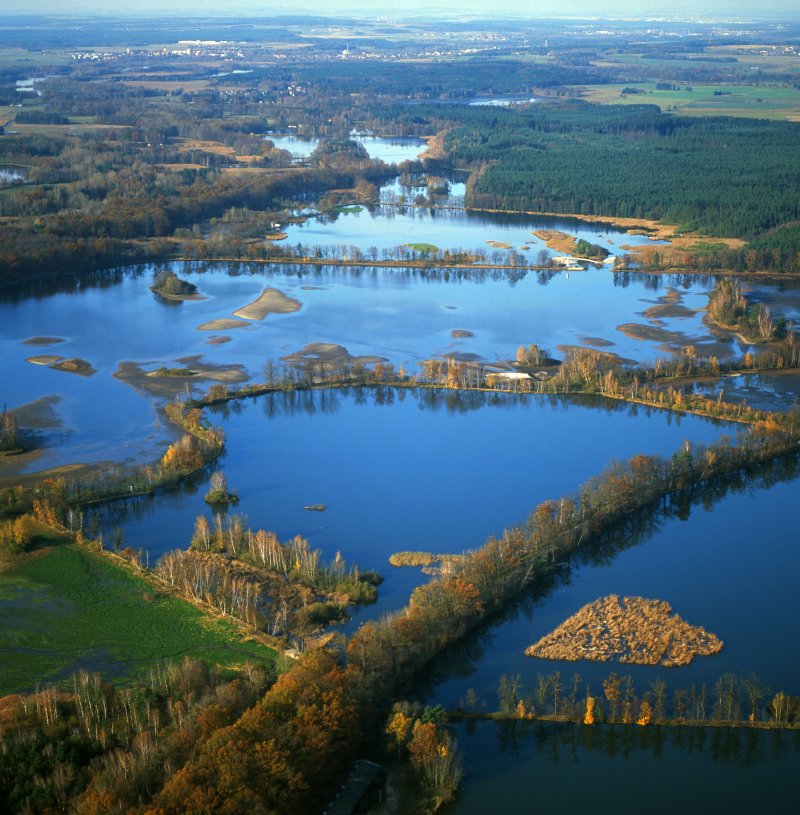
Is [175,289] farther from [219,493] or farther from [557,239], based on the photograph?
[219,493]

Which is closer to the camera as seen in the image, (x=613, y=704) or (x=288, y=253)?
(x=613, y=704)

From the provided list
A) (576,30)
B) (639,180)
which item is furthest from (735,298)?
(576,30)

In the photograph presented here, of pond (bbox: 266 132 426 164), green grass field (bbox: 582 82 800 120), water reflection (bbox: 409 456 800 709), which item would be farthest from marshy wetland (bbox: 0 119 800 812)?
green grass field (bbox: 582 82 800 120)

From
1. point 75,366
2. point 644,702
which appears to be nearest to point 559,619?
point 644,702

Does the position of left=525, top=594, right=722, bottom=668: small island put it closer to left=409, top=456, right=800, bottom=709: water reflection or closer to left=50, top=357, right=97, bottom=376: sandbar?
left=409, top=456, right=800, bottom=709: water reflection

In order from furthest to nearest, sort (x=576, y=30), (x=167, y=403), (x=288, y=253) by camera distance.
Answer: (x=576, y=30), (x=288, y=253), (x=167, y=403)

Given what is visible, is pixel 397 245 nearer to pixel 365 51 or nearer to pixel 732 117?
pixel 732 117
